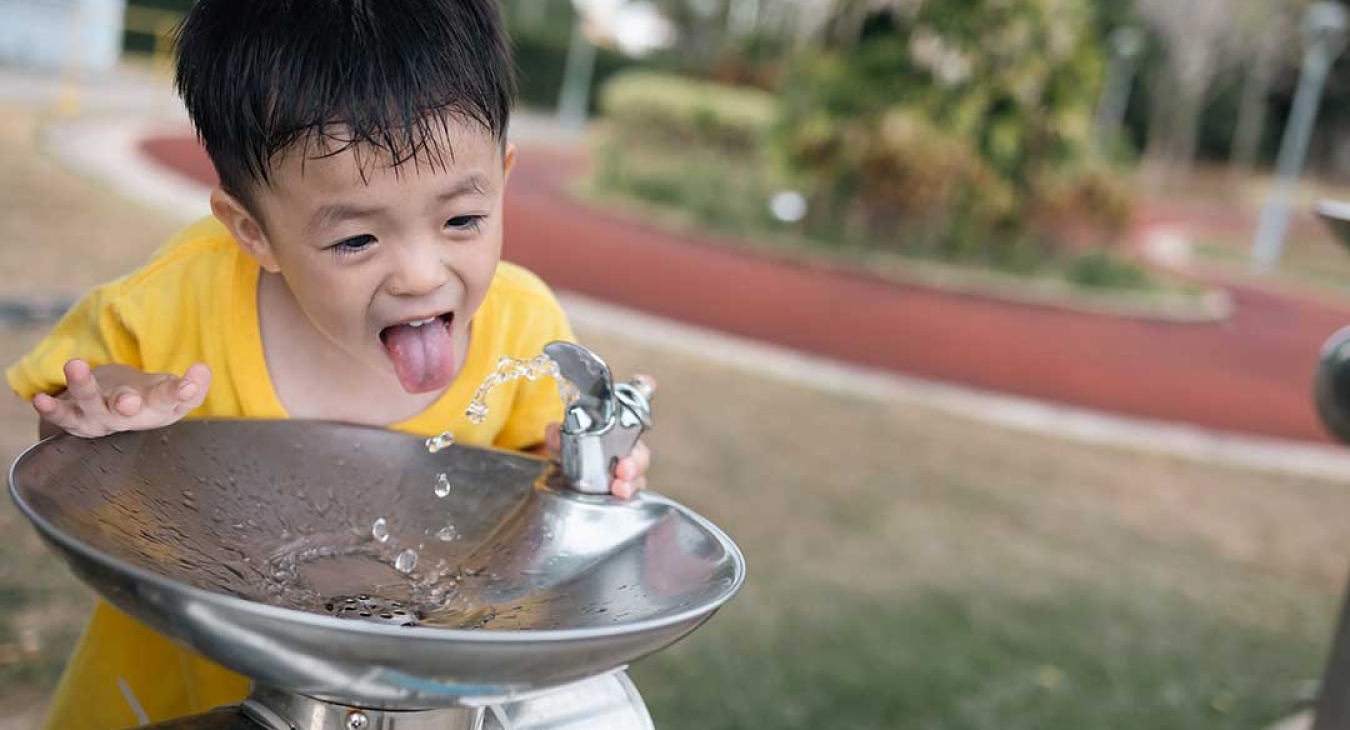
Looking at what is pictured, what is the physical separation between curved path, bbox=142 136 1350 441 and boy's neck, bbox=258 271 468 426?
219 inches

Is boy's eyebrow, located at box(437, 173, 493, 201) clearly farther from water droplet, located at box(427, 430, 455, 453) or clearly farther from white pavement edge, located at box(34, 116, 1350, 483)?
white pavement edge, located at box(34, 116, 1350, 483)

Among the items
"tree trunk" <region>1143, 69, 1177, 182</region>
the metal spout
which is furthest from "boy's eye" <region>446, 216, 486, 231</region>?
"tree trunk" <region>1143, 69, 1177, 182</region>

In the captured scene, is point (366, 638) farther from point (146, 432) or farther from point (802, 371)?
point (802, 371)

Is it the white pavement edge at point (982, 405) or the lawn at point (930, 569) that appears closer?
the lawn at point (930, 569)

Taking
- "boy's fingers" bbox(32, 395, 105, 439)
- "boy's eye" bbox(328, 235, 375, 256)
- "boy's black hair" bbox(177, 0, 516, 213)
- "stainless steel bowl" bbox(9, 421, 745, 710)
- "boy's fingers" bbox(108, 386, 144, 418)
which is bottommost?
"stainless steel bowl" bbox(9, 421, 745, 710)

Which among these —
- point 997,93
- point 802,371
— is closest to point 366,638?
point 802,371

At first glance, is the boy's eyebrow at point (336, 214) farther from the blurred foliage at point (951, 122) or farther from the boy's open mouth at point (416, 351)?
the blurred foliage at point (951, 122)

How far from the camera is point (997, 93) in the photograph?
10516 millimetres

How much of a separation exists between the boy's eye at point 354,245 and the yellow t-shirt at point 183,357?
26cm

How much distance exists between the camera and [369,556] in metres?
1.22

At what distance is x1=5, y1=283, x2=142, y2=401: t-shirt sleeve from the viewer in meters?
1.17

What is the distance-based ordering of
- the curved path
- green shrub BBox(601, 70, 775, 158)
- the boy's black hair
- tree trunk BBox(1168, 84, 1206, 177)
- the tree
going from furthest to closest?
1. tree trunk BBox(1168, 84, 1206, 177)
2. the tree
3. green shrub BBox(601, 70, 775, 158)
4. the curved path
5. the boy's black hair

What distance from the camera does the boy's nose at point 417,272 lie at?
1049 millimetres

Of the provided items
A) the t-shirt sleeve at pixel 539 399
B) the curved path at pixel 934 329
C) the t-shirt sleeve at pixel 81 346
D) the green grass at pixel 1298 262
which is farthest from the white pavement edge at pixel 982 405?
the green grass at pixel 1298 262
